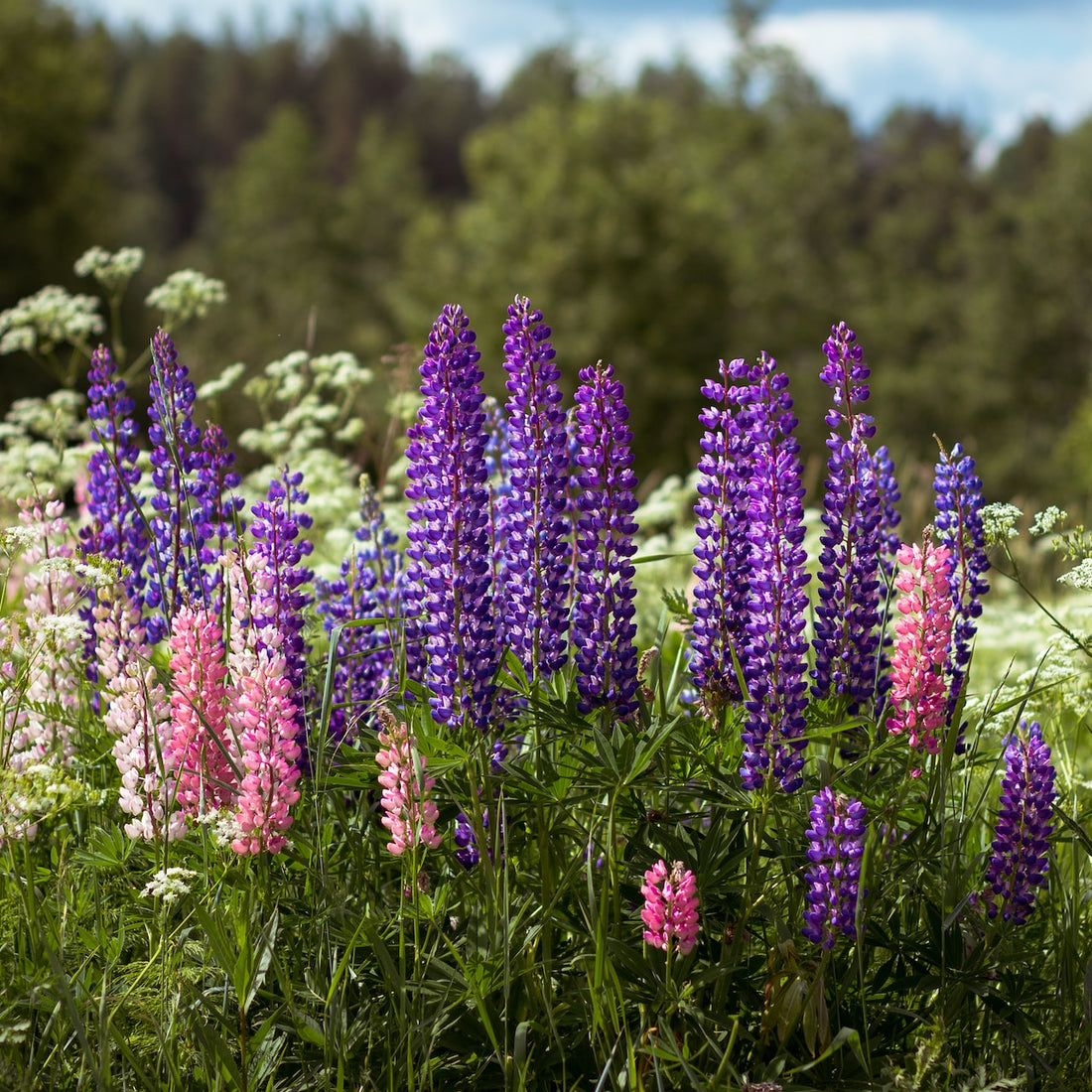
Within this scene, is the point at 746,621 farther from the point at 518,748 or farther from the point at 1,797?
the point at 1,797

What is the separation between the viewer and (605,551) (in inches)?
117

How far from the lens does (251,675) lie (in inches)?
105

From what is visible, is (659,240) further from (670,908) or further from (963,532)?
(670,908)

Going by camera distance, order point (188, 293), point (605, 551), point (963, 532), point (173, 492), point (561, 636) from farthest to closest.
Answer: point (188, 293), point (173, 492), point (963, 532), point (561, 636), point (605, 551)

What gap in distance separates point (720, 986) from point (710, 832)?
0.33 m

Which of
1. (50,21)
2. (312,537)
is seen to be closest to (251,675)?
(312,537)

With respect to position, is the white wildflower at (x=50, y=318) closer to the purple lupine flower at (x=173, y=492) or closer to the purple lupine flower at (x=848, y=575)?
the purple lupine flower at (x=173, y=492)

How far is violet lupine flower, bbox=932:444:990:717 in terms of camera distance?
332 cm

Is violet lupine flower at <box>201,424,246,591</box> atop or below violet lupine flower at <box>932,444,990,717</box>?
atop

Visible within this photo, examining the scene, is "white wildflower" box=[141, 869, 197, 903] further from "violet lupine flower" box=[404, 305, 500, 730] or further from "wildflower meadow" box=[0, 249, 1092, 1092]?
"violet lupine flower" box=[404, 305, 500, 730]

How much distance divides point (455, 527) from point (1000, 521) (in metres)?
1.42

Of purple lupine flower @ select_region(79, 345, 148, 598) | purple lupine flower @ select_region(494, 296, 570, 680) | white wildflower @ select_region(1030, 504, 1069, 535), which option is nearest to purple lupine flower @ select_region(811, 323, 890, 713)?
white wildflower @ select_region(1030, 504, 1069, 535)

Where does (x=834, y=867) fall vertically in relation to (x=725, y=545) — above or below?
below

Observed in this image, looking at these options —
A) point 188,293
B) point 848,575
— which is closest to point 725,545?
point 848,575
